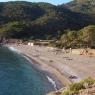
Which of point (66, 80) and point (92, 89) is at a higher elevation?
point (92, 89)

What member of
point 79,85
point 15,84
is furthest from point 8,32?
point 79,85

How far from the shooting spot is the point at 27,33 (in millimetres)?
192000

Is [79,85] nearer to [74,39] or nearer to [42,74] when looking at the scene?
[42,74]

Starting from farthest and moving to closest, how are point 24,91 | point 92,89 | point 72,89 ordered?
point 24,91
point 72,89
point 92,89

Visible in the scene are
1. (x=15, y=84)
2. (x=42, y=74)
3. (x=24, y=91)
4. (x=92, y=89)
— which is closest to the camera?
(x=92, y=89)

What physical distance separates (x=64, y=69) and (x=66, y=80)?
13.2m

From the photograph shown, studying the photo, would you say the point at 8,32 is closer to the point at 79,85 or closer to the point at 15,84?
the point at 15,84

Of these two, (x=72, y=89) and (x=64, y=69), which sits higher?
(x=72, y=89)

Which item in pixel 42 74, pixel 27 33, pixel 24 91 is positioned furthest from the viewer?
pixel 27 33

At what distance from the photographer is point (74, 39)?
117 metres

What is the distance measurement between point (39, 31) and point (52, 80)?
146m

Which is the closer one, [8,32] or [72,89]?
[72,89]

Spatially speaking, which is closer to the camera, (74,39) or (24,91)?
(24,91)

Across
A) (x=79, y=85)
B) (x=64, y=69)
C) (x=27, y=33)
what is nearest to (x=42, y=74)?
(x=64, y=69)
